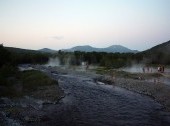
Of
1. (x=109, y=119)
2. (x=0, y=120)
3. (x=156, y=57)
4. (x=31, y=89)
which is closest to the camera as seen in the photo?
(x=0, y=120)

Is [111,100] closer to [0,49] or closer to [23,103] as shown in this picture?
[23,103]

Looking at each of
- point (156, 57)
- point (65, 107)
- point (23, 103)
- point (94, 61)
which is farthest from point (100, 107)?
point (94, 61)

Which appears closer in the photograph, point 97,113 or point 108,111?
point 97,113

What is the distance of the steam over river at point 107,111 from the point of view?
2855cm

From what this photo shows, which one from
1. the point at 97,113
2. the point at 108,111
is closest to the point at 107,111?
the point at 108,111

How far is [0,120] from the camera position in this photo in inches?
1064

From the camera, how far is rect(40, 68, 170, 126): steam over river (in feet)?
→ 93.7

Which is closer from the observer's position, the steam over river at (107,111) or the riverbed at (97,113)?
the riverbed at (97,113)

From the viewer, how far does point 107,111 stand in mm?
33719

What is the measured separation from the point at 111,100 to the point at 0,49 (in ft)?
147

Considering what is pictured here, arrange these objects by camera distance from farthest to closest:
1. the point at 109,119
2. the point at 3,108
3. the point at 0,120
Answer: the point at 3,108 → the point at 109,119 → the point at 0,120

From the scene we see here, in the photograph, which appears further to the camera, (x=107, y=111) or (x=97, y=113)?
(x=107, y=111)

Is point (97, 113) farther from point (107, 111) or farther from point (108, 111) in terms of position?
point (108, 111)

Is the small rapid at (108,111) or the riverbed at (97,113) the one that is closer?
the riverbed at (97,113)
